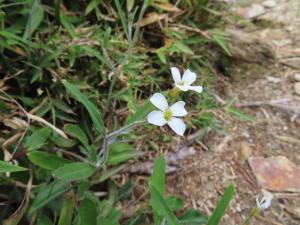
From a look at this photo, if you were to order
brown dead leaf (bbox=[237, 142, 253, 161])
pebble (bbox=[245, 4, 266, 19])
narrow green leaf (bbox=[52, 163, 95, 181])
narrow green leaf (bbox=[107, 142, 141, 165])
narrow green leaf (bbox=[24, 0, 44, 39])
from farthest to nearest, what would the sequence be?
pebble (bbox=[245, 4, 266, 19]) → brown dead leaf (bbox=[237, 142, 253, 161]) → narrow green leaf (bbox=[24, 0, 44, 39]) → narrow green leaf (bbox=[107, 142, 141, 165]) → narrow green leaf (bbox=[52, 163, 95, 181])

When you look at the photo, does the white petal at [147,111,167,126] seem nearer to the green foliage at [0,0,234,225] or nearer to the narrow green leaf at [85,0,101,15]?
the green foliage at [0,0,234,225]

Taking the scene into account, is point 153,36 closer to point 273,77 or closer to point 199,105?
point 199,105

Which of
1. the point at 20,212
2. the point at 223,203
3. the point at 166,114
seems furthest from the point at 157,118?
the point at 20,212

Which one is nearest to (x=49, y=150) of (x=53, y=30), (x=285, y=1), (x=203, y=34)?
(x=53, y=30)

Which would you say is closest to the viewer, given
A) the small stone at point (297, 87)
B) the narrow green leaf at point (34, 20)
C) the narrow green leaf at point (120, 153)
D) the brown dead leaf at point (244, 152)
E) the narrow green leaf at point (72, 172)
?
the narrow green leaf at point (72, 172)

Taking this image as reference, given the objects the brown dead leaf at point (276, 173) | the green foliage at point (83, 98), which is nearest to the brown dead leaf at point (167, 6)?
the green foliage at point (83, 98)

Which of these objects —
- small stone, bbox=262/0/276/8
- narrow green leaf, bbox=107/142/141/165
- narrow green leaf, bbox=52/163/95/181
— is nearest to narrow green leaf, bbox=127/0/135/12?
narrow green leaf, bbox=107/142/141/165

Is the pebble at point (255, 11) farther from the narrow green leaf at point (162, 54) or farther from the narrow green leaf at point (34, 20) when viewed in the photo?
the narrow green leaf at point (34, 20)
